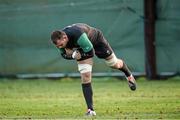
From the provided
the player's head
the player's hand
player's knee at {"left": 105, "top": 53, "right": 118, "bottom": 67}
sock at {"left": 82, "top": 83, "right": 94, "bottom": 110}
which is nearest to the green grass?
sock at {"left": 82, "top": 83, "right": 94, "bottom": 110}

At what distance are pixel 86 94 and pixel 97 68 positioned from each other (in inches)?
417

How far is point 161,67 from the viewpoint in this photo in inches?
905

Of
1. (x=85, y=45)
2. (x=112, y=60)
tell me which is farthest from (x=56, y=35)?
(x=112, y=60)

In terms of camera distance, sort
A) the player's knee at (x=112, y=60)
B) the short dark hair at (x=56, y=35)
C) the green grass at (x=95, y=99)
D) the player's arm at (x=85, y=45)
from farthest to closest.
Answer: the player's knee at (x=112, y=60) < the green grass at (x=95, y=99) < the player's arm at (x=85, y=45) < the short dark hair at (x=56, y=35)

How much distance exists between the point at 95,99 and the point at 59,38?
4.63m

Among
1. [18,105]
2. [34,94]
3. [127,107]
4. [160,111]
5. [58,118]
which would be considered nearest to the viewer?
[58,118]

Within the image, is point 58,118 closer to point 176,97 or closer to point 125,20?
point 176,97

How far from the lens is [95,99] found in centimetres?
1659

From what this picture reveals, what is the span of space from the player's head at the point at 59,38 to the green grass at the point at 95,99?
1.28 m

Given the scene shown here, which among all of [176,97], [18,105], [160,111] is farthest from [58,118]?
[176,97]

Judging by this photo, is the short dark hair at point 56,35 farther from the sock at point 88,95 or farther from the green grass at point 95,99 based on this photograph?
the green grass at point 95,99

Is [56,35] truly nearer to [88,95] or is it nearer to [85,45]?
[85,45]

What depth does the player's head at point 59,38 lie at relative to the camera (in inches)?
477

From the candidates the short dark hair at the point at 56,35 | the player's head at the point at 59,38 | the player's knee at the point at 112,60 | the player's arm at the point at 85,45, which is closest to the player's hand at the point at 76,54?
the player's arm at the point at 85,45
